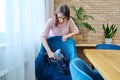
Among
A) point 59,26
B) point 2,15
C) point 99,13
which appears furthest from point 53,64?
point 99,13

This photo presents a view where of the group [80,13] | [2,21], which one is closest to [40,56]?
[2,21]

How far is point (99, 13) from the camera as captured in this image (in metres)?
4.09

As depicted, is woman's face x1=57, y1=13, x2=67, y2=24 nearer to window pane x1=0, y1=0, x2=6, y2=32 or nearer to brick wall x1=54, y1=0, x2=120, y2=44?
window pane x1=0, y1=0, x2=6, y2=32

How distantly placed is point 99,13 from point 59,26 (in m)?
1.53

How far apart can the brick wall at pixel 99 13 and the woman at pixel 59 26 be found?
1160mm

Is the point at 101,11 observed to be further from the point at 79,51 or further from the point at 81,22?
the point at 79,51

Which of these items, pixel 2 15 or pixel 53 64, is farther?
pixel 53 64

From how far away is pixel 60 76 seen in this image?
8.69 feet

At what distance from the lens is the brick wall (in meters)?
4.05

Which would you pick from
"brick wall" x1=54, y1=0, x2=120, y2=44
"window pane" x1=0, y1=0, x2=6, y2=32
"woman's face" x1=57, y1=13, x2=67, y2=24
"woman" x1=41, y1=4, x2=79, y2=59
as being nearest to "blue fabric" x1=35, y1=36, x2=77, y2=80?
"woman" x1=41, y1=4, x2=79, y2=59

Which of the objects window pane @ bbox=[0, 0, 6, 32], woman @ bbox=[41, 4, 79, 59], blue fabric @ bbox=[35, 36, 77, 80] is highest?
window pane @ bbox=[0, 0, 6, 32]

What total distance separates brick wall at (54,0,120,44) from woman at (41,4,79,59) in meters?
1.16

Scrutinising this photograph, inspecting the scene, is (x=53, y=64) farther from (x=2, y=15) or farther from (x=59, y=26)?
(x=2, y=15)

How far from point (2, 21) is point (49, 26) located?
118cm
